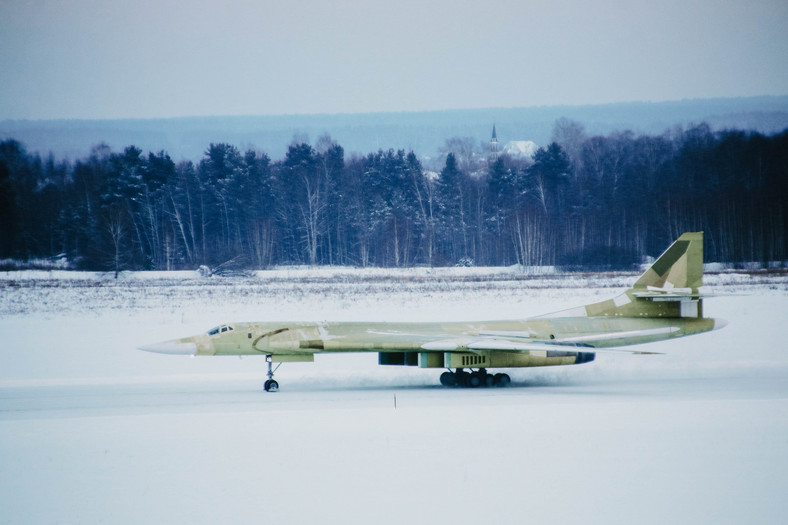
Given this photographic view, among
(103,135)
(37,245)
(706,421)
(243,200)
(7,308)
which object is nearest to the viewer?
(706,421)

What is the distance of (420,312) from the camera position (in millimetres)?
28469

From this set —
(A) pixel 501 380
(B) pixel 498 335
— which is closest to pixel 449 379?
(A) pixel 501 380

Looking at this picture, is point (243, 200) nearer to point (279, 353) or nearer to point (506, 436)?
point (279, 353)

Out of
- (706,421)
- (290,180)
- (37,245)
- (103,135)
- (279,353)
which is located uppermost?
(103,135)

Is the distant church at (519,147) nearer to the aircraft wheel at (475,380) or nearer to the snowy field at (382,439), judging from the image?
the snowy field at (382,439)

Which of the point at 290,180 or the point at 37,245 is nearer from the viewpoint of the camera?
the point at 37,245

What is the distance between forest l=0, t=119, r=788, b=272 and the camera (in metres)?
52.9

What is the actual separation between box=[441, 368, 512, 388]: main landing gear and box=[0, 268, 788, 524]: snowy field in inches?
21.3

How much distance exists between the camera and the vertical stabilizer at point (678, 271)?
61.6 feet

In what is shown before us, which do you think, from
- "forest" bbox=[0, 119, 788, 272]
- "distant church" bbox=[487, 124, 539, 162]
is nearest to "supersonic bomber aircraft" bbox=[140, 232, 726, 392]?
"forest" bbox=[0, 119, 788, 272]

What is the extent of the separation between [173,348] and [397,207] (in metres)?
48.9

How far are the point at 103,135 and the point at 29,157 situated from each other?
20.7 m

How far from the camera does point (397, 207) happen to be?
64312 mm

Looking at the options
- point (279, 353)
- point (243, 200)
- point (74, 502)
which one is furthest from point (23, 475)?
point (243, 200)
